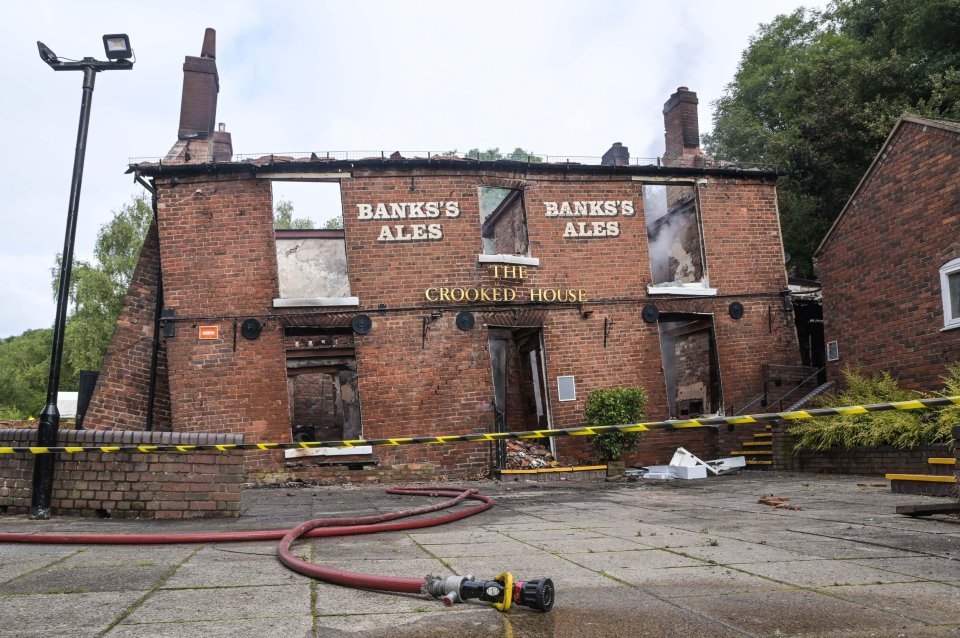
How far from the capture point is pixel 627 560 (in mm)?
4484

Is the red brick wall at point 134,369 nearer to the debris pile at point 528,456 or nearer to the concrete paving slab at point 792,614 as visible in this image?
the debris pile at point 528,456

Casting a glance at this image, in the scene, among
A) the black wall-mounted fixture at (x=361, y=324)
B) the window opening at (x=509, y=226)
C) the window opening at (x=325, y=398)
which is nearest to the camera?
the black wall-mounted fixture at (x=361, y=324)

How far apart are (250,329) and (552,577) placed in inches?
421

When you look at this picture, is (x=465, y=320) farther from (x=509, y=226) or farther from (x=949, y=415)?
(x=949, y=415)

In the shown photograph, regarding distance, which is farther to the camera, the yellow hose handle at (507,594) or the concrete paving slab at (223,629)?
the yellow hose handle at (507,594)

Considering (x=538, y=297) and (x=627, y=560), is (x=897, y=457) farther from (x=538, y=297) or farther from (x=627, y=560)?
(x=627, y=560)

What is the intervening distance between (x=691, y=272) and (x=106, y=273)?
24.8m

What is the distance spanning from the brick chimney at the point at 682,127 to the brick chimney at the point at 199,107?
10.1 metres

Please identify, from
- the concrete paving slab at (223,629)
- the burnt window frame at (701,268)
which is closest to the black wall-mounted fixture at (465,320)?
the burnt window frame at (701,268)

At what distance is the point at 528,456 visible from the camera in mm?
14555

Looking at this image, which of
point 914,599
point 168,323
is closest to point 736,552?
point 914,599

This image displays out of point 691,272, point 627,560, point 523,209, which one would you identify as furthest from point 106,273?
point 627,560

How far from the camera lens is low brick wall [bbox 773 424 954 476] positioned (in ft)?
35.4

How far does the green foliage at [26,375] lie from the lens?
47.5m
